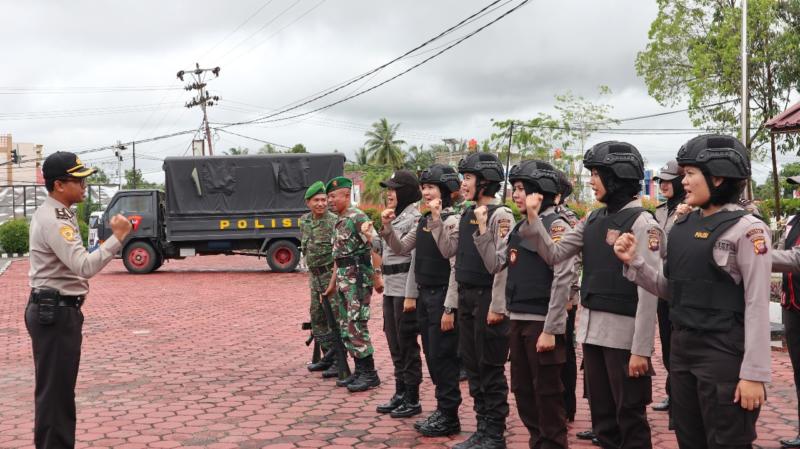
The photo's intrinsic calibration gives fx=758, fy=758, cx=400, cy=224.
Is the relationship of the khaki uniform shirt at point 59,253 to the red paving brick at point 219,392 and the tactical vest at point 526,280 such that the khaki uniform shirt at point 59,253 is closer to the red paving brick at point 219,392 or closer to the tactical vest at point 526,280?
the red paving brick at point 219,392

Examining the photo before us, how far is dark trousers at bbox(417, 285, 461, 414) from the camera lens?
5188 millimetres

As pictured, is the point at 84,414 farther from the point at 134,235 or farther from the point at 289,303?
the point at 134,235

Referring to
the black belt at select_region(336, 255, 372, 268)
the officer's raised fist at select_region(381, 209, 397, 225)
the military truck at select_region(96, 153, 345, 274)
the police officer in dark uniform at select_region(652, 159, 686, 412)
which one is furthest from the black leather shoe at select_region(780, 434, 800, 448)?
the military truck at select_region(96, 153, 345, 274)

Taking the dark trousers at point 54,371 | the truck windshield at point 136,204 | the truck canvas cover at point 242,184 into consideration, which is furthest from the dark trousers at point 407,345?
the truck windshield at point 136,204

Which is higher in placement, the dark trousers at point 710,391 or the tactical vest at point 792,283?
the tactical vest at point 792,283

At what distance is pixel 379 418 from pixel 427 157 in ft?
202

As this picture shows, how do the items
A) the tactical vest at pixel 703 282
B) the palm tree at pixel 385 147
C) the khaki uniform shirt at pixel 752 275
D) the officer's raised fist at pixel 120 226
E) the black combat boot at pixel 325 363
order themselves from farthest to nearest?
1. the palm tree at pixel 385 147
2. the black combat boot at pixel 325 363
3. the officer's raised fist at pixel 120 226
4. the tactical vest at pixel 703 282
5. the khaki uniform shirt at pixel 752 275

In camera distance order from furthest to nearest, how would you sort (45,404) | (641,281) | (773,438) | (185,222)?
(185,222)
(773,438)
(45,404)
(641,281)

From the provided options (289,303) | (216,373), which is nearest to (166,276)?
(289,303)

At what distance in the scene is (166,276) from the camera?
1916 centimetres

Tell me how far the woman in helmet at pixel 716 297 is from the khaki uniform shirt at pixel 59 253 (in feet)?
8.97

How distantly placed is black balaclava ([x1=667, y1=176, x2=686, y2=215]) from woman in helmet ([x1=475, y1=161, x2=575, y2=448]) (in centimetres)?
149

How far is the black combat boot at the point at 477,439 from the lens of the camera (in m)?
4.76

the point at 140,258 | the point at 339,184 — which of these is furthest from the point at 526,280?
the point at 140,258
